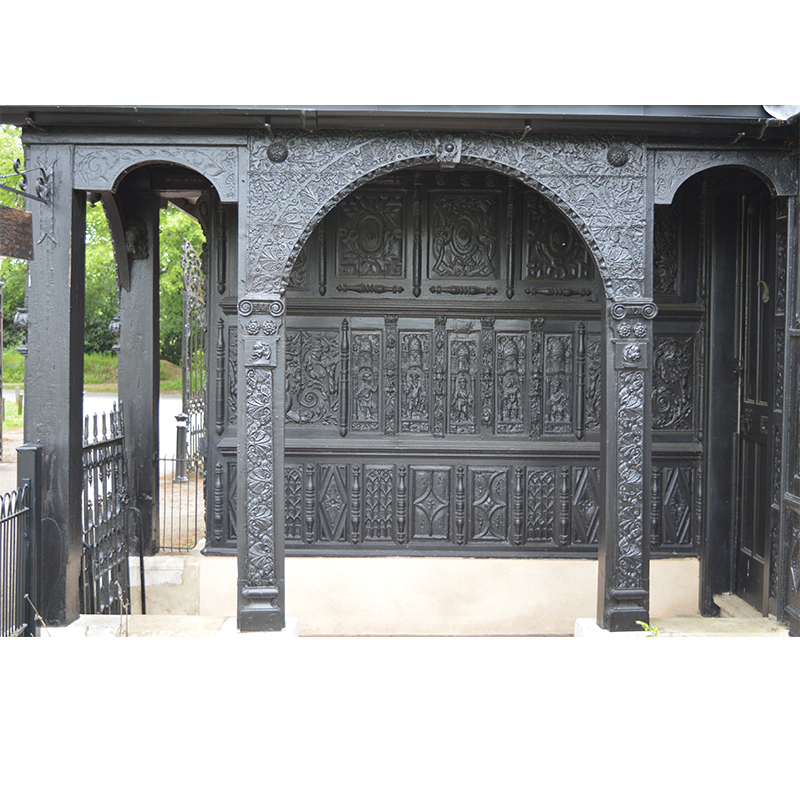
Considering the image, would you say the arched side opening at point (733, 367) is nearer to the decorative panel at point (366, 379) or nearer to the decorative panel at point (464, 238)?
the decorative panel at point (464, 238)

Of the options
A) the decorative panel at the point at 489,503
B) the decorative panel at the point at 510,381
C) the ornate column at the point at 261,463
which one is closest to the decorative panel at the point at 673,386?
the decorative panel at the point at 510,381

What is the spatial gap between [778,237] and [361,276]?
135 inches

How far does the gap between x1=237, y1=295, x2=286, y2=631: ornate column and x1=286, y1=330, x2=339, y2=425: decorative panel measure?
164 cm

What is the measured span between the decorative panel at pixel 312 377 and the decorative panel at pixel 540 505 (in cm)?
196

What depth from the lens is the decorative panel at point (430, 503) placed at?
6.36 m

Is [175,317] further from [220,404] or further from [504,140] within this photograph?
[504,140]

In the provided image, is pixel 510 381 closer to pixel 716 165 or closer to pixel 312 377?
pixel 312 377

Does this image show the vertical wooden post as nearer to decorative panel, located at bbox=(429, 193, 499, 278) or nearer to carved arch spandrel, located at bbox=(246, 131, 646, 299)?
carved arch spandrel, located at bbox=(246, 131, 646, 299)

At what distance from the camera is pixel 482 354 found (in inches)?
249

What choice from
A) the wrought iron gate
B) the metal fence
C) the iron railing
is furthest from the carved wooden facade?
the wrought iron gate

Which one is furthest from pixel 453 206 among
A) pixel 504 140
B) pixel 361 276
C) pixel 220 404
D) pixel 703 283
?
pixel 220 404

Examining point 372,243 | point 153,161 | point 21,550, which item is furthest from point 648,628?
point 153,161

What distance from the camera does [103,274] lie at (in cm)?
2817

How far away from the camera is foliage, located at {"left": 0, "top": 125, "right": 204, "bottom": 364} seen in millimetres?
19594
